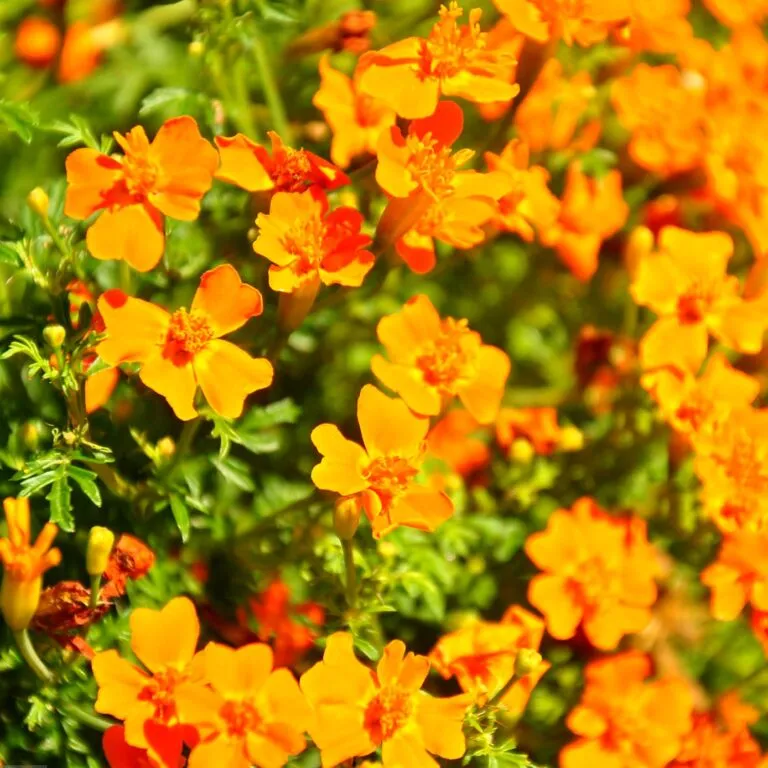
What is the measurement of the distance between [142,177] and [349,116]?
18.9 inches

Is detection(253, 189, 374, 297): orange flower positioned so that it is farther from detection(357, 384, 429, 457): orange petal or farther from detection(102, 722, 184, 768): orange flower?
detection(102, 722, 184, 768): orange flower

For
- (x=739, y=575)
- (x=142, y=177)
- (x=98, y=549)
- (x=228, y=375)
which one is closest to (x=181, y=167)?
(x=142, y=177)

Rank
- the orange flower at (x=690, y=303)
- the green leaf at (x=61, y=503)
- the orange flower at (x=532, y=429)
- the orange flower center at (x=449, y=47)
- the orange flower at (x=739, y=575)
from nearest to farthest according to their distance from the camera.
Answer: the green leaf at (x=61, y=503) → the orange flower center at (x=449, y=47) → the orange flower at (x=739, y=575) → the orange flower at (x=690, y=303) → the orange flower at (x=532, y=429)

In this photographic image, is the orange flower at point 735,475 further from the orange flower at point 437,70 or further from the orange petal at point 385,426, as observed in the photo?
the orange flower at point 437,70

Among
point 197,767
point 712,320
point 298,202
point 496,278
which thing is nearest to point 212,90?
point 298,202

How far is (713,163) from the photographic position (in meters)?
2.41

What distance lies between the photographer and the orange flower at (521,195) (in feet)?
6.24

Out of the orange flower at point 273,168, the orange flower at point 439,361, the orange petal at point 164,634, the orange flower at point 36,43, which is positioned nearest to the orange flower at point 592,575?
the orange flower at point 439,361

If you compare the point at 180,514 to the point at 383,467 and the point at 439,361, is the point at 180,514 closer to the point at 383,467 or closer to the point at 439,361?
the point at 383,467

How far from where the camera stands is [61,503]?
1.47 metres

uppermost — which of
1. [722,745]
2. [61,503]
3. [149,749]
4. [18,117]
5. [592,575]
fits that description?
[18,117]

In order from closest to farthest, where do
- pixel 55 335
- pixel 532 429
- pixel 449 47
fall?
pixel 55 335, pixel 449 47, pixel 532 429

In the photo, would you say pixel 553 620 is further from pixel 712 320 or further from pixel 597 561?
pixel 712 320

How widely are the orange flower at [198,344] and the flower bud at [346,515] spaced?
0.19 meters
